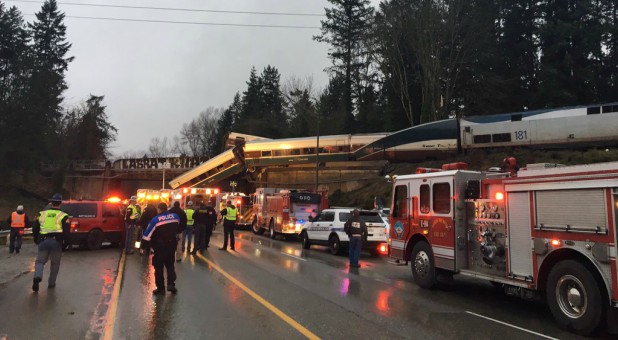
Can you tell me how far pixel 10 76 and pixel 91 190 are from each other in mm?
20330

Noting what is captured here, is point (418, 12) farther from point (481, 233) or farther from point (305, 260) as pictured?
point (481, 233)

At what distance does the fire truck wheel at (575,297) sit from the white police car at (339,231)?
8948mm

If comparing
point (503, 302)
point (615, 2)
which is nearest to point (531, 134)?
point (503, 302)

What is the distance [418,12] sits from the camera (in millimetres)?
40281

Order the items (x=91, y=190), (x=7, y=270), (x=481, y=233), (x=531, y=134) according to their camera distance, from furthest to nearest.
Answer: (x=91, y=190) < (x=531, y=134) < (x=7, y=270) < (x=481, y=233)

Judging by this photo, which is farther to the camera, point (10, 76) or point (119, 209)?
point (10, 76)

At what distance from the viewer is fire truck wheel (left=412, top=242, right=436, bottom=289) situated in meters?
9.76

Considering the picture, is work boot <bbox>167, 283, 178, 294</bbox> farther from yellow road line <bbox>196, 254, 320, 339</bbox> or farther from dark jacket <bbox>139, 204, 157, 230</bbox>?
dark jacket <bbox>139, 204, 157, 230</bbox>

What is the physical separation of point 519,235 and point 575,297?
1382mm

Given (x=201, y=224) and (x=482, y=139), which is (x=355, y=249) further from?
(x=482, y=139)

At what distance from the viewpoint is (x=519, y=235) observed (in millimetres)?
7715

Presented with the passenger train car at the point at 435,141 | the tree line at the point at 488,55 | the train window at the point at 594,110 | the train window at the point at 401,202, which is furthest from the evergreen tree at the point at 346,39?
the train window at the point at 401,202

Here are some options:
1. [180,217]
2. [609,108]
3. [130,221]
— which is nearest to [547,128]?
[609,108]

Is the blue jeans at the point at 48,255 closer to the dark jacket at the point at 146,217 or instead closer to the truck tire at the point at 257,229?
the dark jacket at the point at 146,217
